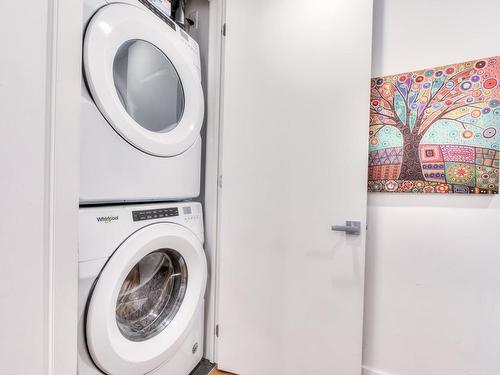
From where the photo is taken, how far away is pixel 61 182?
51cm

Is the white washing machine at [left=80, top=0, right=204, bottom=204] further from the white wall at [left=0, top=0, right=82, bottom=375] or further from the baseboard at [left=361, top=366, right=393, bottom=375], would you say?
the baseboard at [left=361, top=366, right=393, bottom=375]

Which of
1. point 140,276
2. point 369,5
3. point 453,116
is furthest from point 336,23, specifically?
point 140,276

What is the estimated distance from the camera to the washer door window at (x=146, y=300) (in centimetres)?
79

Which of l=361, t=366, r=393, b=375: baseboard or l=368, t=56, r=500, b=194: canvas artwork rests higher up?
l=368, t=56, r=500, b=194: canvas artwork

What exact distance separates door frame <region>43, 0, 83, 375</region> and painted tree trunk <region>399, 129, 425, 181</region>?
1.21 m

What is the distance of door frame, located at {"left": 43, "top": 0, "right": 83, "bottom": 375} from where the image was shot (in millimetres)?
485

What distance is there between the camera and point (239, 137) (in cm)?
129

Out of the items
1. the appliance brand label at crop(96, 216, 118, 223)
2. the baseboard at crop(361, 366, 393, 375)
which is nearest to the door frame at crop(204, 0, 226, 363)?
the appliance brand label at crop(96, 216, 118, 223)

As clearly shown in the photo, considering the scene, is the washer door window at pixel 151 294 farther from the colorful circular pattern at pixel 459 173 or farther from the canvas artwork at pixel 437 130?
the colorful circular pattern at pixel 459 173

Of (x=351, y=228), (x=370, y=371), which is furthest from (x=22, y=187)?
(x=370, y=371)

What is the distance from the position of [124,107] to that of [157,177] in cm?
29

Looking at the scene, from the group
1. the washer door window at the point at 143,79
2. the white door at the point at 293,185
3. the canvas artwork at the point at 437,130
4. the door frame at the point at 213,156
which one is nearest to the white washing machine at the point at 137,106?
the washer door window at the point at 143,79

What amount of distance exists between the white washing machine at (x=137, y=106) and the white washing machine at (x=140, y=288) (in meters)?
0.08

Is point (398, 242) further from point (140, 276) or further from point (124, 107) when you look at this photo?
point (124, 107)
